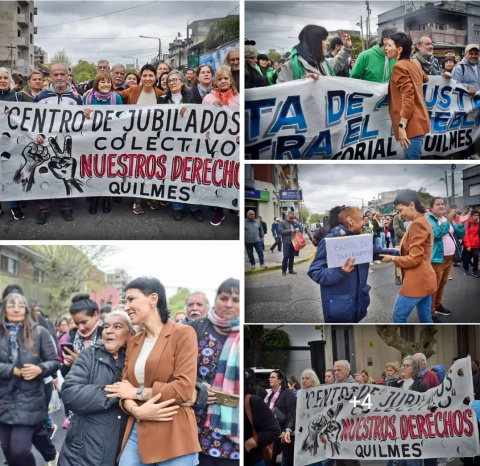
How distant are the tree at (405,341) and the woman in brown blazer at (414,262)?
0.27ft

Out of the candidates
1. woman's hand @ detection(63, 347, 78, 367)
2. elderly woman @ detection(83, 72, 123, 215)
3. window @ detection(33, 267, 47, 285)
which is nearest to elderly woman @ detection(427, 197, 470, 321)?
elderly woman @ detection(83, 72, 123, 215)

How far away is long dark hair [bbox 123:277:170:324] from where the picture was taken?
4867 mm

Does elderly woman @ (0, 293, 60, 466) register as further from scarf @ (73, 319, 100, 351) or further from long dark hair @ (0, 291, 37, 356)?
scarf @ (73, 319, 100, 351)

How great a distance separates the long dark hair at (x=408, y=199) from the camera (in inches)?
200

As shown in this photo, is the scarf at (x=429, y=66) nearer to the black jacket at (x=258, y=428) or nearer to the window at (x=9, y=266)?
the black jacket at (x=258, y=428)

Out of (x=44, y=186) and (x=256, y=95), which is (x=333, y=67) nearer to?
(x=256, y=95)

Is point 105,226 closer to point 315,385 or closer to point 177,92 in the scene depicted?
point 177,92

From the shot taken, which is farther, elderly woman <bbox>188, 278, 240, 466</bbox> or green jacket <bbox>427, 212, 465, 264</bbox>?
green jacket <bbox>427, 212, 465, 264</bbox>

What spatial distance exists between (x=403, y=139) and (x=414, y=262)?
82 centimetres

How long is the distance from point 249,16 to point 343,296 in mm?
1933

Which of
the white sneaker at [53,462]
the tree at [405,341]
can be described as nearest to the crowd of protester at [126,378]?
the white sneaker at [53,462]

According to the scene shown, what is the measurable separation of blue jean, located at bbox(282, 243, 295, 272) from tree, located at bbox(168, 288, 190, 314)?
0.67 m

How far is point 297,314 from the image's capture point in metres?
5.11

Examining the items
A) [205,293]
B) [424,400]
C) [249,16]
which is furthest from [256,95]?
[424,400]
